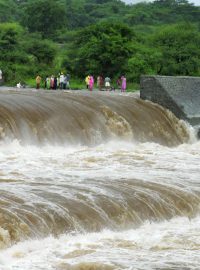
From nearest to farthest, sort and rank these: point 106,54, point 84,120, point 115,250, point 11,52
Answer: point 115,250
point 84,120
point 106,54
point 11,52

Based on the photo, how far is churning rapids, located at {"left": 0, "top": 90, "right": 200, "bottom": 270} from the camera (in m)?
6.45

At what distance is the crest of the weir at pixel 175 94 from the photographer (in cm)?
1677

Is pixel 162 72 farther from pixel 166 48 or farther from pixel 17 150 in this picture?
pixel 17 150

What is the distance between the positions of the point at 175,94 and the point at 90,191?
9299mm

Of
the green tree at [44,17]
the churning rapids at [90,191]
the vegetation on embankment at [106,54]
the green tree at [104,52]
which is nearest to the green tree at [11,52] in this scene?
the vegetation on embankment at [106,54]

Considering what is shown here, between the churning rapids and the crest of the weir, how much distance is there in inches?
70.0

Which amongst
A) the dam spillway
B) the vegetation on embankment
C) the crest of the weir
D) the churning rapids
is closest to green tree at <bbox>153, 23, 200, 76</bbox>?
the vegetation on embankment

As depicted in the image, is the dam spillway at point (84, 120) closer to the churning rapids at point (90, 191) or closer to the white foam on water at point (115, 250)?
the churning rapids at point (90, 191)

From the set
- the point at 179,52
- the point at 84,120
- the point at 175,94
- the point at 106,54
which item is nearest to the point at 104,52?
the point at 106,54

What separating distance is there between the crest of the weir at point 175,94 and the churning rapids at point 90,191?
1777 millimetres

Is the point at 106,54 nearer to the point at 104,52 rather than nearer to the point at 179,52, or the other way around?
the point at 104,52

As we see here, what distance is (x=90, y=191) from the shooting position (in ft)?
26.9

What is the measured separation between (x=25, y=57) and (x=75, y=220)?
27976mm

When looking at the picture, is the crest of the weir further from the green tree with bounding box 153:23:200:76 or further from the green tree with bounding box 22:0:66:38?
the green tree with bounding box 22:0:66:38
